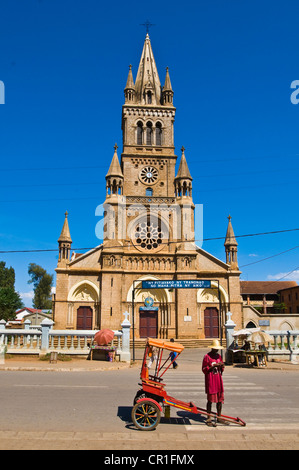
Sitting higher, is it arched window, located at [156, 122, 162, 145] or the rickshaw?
arched window, located at [156, 122, 162, 145]

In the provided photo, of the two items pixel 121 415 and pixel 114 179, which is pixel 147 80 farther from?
pixel 121 415

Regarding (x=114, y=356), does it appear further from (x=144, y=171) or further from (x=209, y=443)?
(x=144, y=171)

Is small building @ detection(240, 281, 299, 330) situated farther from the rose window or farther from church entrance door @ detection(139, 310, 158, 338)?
the rose window

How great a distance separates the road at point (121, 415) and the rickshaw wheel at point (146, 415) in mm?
163

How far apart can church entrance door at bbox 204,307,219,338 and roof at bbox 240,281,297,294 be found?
2527cm

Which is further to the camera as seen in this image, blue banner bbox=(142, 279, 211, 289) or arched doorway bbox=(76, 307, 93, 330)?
arched doorway bbox=(76, 307, 93, 330)

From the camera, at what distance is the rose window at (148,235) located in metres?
A: 35.4

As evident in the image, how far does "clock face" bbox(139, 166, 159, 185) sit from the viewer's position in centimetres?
3803

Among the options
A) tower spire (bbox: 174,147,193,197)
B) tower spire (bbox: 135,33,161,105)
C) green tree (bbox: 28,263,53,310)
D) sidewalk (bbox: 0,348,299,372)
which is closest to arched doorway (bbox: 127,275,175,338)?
tower spire (bbox: 174,147,193,197)

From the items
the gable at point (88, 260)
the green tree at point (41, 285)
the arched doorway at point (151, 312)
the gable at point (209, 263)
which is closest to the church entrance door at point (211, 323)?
the arched doorway at point (151, 312)

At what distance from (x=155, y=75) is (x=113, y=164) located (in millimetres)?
14483

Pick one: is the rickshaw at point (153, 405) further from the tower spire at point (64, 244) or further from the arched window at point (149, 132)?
the arched window at point (149, 132)

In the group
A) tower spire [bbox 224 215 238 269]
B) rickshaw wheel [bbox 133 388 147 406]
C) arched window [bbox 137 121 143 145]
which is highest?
arched window [bbox 137 121 143 145]
